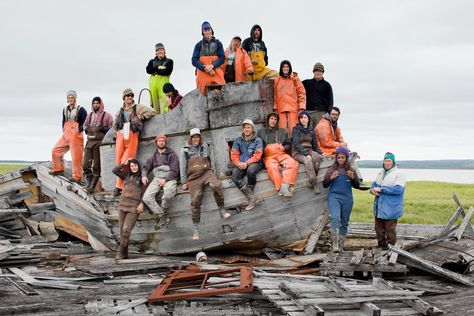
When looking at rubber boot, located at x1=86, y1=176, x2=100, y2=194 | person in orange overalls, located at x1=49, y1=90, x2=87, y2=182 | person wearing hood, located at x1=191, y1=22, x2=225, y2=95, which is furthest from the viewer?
person in orange overalls, located at x1=49, y1=90, x2=87, y2=182

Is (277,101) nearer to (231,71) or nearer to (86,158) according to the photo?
(231,71)

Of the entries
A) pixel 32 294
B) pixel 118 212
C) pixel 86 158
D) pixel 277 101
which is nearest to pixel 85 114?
pixel 86 158

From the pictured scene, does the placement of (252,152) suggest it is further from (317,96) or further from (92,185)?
(92,185)

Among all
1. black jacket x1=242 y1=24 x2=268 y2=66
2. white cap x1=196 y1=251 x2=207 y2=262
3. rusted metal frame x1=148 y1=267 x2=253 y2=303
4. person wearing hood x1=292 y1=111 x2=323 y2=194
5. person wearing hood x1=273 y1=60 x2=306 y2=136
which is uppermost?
black jacket x1=242 y1=24 x2=268 y2=66

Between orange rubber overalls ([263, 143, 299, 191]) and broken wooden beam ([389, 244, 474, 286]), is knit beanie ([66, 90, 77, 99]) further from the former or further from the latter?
broken wooden beam ([389, 244, 474, 286])

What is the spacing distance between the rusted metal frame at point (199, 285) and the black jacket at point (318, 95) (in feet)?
16.7

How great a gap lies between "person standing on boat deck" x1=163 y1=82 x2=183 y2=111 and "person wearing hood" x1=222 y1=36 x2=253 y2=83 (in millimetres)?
1393

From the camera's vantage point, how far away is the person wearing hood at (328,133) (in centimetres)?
1240

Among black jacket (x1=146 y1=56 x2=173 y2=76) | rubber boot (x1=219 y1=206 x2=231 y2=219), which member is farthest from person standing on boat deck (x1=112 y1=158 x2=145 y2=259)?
black jacket (x1=146 y1=56 x2=173 y2=76)

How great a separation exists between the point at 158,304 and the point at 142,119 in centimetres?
606

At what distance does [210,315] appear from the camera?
790cm

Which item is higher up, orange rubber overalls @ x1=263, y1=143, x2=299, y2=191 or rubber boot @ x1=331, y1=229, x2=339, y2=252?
orange rubber overalls @ x1=263, y1=143, x2=299, y2=191

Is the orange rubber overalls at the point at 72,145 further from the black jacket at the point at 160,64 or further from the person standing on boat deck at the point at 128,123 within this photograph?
the black jacket at the point at 160,64

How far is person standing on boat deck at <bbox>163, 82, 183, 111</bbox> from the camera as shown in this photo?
1373 cm
